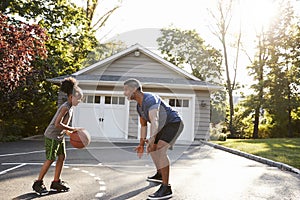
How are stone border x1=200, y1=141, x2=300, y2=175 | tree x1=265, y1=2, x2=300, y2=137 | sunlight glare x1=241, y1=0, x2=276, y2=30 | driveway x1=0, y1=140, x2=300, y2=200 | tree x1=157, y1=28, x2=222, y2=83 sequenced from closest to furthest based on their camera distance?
driveway x1=0, y1=140, x2=300, y2=200, stone border x1=200, y1=141, x2=300, y2=175, tree x1=265, y1=2, x2=300, y2=137, sunlight glare x1=241, y1=0, x2=276, y2=30, tree x1=157, y1=28, x2=222, y2=83

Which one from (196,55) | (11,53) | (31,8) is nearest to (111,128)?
(11,53)

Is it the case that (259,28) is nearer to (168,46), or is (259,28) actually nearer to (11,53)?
(168,46)

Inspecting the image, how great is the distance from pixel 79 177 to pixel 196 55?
90.6 feet

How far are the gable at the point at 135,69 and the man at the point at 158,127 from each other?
11731mm

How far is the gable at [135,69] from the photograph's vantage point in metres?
17.3

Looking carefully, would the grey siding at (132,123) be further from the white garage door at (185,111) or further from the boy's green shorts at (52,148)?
the boy's green shorts at (52,148)

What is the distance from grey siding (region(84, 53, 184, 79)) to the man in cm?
1173

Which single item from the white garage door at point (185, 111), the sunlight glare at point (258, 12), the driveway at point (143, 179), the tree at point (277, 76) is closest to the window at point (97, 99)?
the white garage door at point (185, 111)

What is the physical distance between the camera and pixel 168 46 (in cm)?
3412

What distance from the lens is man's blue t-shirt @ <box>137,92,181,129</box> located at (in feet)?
17.4

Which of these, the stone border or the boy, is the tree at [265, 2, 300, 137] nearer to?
the stone border

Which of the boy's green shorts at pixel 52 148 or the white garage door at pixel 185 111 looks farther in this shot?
the white garage door at pixel 185 111

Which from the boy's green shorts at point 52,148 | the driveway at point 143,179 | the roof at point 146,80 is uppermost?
the roof at point 146,80

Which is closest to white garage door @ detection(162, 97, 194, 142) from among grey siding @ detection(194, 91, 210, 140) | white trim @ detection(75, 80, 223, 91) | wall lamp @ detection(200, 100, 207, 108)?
grey siding @ detection(194, 91, 210, 140)
